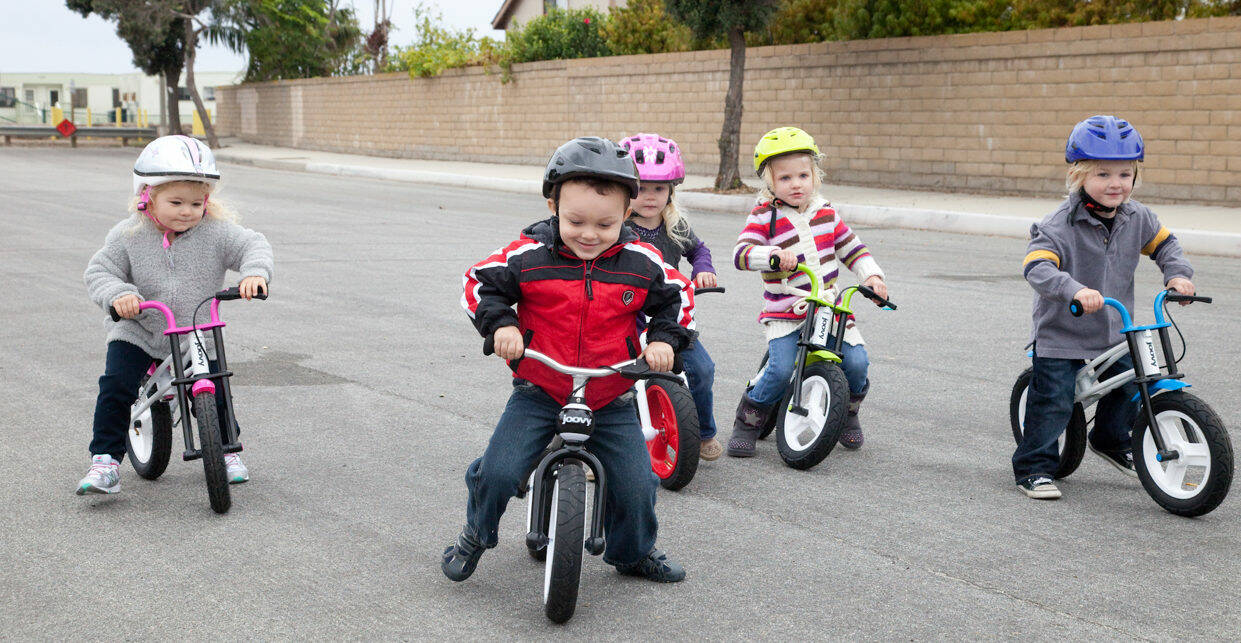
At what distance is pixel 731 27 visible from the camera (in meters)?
21.7

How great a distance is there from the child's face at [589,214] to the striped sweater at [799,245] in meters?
1.95

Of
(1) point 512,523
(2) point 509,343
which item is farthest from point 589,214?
(1) point 512,523

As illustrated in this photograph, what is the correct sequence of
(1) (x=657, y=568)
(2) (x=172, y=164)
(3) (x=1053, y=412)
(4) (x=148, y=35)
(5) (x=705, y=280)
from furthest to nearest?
(4) (x=148, y=35), (5) (x=705, y=280), (3) (x=1053, y=412), (2) (x=172, y=164), (1) (x=657, y=568)

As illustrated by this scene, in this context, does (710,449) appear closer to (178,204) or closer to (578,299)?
(578,299)

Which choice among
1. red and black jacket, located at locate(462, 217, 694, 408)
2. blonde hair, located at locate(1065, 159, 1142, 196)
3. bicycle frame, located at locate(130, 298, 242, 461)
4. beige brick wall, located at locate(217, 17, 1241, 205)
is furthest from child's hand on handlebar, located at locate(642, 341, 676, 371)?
beige brick wall, located at locate(217, 17, 1241, 205)

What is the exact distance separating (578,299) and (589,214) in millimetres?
276

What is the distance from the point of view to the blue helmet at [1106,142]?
487cm

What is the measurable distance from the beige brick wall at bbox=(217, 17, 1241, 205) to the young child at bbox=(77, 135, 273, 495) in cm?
1647

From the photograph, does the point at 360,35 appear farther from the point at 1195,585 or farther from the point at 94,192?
the point at 1195,585

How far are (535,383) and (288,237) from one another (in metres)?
12.1

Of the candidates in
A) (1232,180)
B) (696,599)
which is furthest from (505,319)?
(1232,180)

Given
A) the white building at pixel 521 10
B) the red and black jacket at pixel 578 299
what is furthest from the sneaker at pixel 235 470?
the white building at pixel 521 10

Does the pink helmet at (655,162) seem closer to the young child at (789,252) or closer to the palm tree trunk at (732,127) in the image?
the young child at (789,252)

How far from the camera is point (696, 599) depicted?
3947mm
